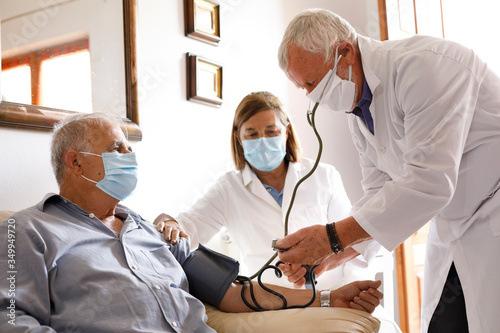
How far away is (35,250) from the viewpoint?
1245 mm

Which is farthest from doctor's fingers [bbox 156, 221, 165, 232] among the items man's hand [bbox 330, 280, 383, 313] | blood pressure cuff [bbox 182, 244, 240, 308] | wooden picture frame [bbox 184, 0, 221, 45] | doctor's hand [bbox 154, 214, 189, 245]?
wooden picture frame [bbox 184, 0, 221, 45]

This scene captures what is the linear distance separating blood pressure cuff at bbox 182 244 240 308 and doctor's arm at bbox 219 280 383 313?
0.09 ft

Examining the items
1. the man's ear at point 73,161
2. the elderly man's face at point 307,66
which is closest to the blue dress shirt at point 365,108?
the elderly man's face at point 307,66

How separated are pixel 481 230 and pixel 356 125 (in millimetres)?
518

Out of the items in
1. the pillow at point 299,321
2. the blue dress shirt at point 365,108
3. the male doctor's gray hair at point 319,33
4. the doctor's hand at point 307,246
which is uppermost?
the male doctor's gray hair at point 319,33

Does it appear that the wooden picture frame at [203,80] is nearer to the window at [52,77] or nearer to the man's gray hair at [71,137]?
the window at [52,77]

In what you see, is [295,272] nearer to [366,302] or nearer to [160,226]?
[366,302]

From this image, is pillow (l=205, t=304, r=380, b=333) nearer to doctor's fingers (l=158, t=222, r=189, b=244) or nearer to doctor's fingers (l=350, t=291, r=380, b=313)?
doctor's fingers (l=350, t=291, r=380, b=313)

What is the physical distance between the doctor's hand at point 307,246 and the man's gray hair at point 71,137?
0.66 metres

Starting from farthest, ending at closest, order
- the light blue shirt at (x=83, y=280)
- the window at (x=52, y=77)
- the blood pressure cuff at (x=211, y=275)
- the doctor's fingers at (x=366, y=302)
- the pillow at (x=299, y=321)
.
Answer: the window at (x=52, y=77)
the blood pressure cuff at (x=211, y=275)
the doctor's fingers at (x=366, y=302)
the pillow at (x=299, y=321)
the light blue shirt at (x=83, y=280)

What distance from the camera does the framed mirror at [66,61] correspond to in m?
1.68

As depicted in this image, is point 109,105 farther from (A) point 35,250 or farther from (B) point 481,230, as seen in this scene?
(B) point 481,230

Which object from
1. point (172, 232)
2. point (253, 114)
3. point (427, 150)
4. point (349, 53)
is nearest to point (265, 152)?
point (253, 114)

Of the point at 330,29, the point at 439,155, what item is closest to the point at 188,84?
the point at 330,29
